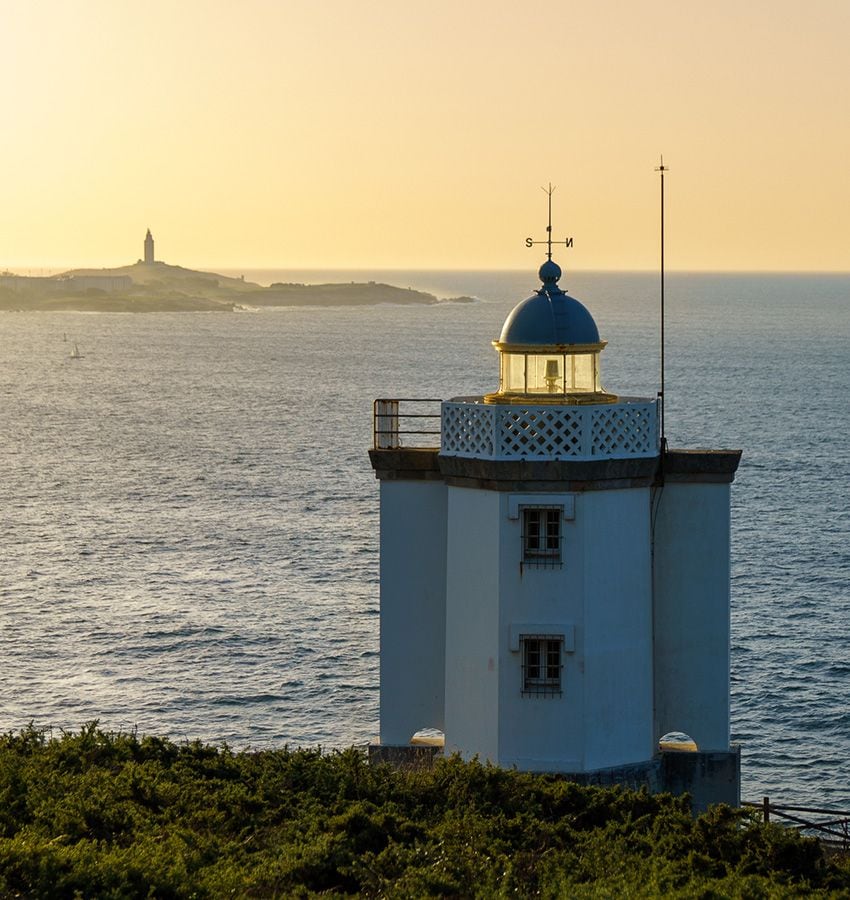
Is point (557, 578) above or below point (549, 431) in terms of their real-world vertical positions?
below

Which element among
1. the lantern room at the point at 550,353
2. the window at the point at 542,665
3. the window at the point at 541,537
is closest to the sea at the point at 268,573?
the window at the point at 542,665

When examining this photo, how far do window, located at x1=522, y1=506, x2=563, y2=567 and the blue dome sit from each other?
6.16 ft

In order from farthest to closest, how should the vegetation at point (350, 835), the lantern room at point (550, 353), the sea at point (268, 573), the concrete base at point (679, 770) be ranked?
the sea at point (268, 573) → the concrete base at point (679, 770) → the lantern room at point (550, 353) → the vegetation at point (350, 835)

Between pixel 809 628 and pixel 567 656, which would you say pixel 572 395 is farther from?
pixel 809 628

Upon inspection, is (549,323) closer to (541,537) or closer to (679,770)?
(541,537)

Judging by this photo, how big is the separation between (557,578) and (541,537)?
1.53 ft

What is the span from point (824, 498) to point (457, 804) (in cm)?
5497

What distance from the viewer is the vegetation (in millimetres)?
13875

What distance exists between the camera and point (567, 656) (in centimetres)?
1803

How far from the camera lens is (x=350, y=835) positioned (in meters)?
15.7

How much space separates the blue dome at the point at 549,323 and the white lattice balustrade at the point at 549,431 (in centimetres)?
84

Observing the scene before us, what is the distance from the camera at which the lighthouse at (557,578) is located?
1800 cm

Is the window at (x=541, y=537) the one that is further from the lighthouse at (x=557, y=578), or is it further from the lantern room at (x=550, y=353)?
the lantern room at (x=550, y=353)

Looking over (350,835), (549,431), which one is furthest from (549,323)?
(350,835)
